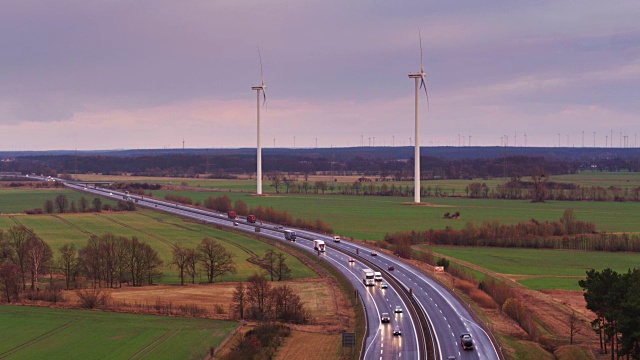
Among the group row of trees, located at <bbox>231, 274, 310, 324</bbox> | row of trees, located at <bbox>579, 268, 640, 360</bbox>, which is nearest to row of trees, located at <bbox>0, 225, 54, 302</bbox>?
row of trees, located at <bbox>231, 274, 310, 324</bbox>

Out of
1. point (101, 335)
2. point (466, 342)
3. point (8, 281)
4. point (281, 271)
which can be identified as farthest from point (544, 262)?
point (8, 281)

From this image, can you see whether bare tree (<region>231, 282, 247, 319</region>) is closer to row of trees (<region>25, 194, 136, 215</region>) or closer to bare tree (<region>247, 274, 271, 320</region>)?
bare tree (<region>247, 274, 271, 320</region>)

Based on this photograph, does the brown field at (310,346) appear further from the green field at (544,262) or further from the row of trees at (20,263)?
the green field at (544,262)

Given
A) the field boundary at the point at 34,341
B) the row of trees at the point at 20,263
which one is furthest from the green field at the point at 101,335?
the row of trees at the point at 20,263

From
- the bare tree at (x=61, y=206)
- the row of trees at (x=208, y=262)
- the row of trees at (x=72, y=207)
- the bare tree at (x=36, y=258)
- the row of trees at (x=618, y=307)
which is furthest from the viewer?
the bare tree at (x=61, y=206)

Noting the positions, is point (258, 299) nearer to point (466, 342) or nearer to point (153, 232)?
point (466, 342)
